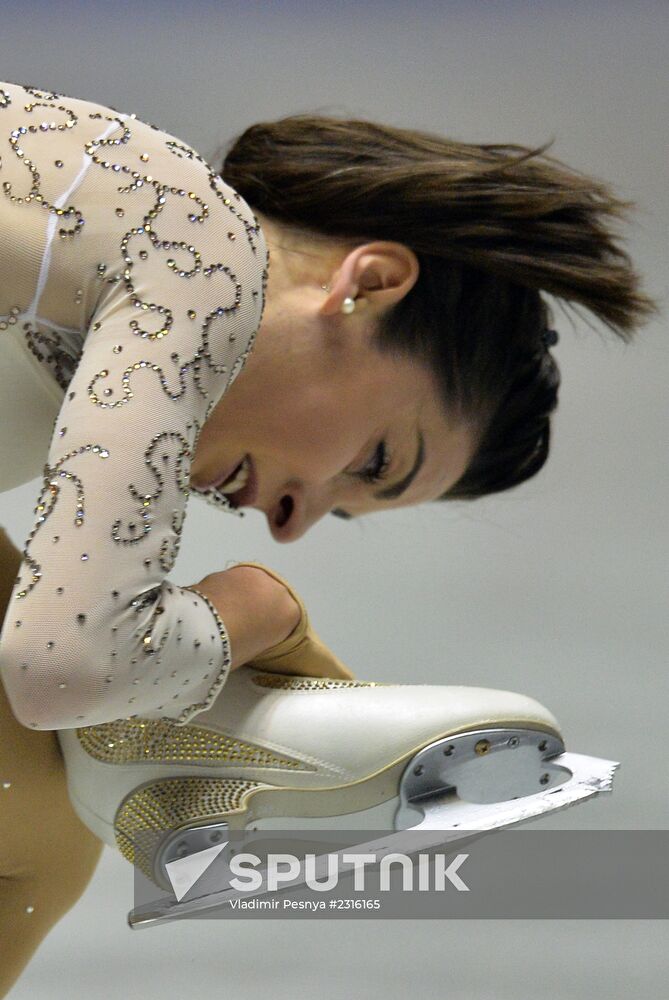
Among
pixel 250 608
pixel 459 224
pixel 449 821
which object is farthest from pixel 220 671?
pixel 459 224

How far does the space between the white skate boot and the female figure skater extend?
0.06 meters

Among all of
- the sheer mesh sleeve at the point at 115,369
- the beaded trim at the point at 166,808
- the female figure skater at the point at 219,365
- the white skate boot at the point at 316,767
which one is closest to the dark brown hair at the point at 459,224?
the female figure skater at the point at 219,365

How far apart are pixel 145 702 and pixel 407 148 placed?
493mm

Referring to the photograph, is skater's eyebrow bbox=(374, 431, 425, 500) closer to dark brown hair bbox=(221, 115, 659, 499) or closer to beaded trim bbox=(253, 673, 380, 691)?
dark brown hair bbox=(221, 115, 659, 499)

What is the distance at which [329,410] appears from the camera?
42.7 inches

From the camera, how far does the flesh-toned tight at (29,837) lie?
3.59 ft

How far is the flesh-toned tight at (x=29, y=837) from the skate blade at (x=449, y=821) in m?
0.16

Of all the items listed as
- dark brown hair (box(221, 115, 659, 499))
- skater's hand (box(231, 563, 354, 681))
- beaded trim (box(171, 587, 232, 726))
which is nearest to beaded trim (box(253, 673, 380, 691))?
skater's hand (box(231, 563, 354, 681))

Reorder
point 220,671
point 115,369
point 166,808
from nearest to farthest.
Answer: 1. point 115,369
2. point 220,671
3. point 166,808

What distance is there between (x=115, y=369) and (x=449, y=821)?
0.43m

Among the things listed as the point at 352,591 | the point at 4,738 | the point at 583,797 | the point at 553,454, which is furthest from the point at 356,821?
the point at 553,454

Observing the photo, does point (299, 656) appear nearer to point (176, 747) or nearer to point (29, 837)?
point (176, 747)

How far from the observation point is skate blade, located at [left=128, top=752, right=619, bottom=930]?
3.25ft

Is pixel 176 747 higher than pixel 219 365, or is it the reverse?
pixel 219 365
